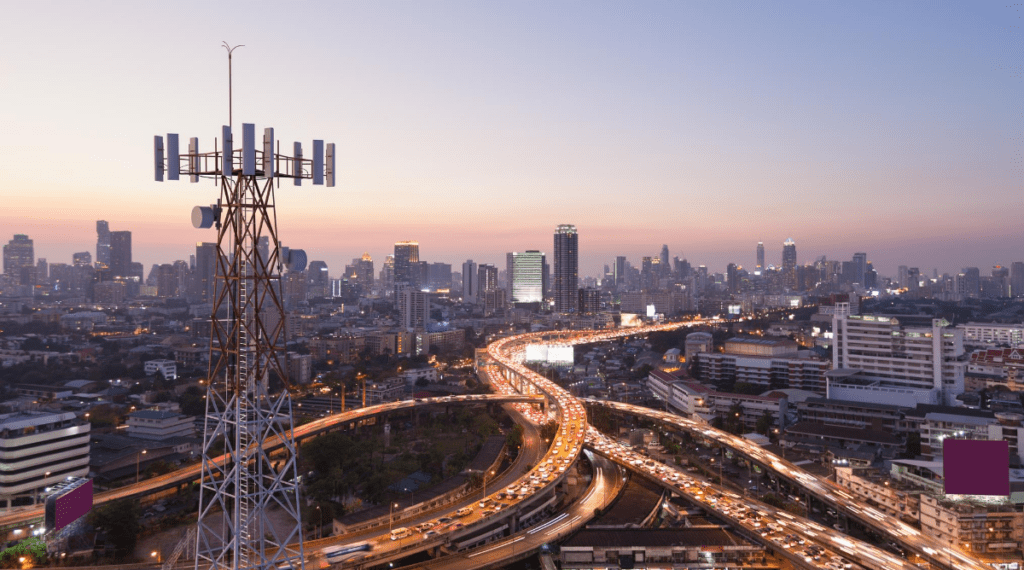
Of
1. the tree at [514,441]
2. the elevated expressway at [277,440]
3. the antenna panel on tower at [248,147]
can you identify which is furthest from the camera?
the tree at [514,441]

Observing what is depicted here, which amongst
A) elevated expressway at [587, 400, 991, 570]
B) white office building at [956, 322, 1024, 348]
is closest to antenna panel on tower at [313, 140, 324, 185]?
elevated expressway at [587, 400, 991, 570]

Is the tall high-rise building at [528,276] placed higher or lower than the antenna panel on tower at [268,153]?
lower

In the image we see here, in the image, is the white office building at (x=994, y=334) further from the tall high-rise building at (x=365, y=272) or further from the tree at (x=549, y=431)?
the tall high-rise building at (x=365, y=272)

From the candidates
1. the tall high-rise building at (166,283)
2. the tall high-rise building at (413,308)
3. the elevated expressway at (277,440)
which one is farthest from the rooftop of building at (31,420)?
the tall high-rise building at (166,283)

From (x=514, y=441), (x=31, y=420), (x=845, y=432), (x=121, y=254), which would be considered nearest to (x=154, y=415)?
(x=31, y=420)

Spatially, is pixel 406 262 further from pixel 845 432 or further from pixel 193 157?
pixel 193 157

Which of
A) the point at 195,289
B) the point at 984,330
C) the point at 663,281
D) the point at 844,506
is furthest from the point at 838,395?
the point at 663,281

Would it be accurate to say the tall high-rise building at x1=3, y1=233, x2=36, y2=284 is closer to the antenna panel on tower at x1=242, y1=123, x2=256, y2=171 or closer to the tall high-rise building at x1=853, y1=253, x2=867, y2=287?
the antenna panel on tower at x1=242, y1=123, x2=256, y2=171
